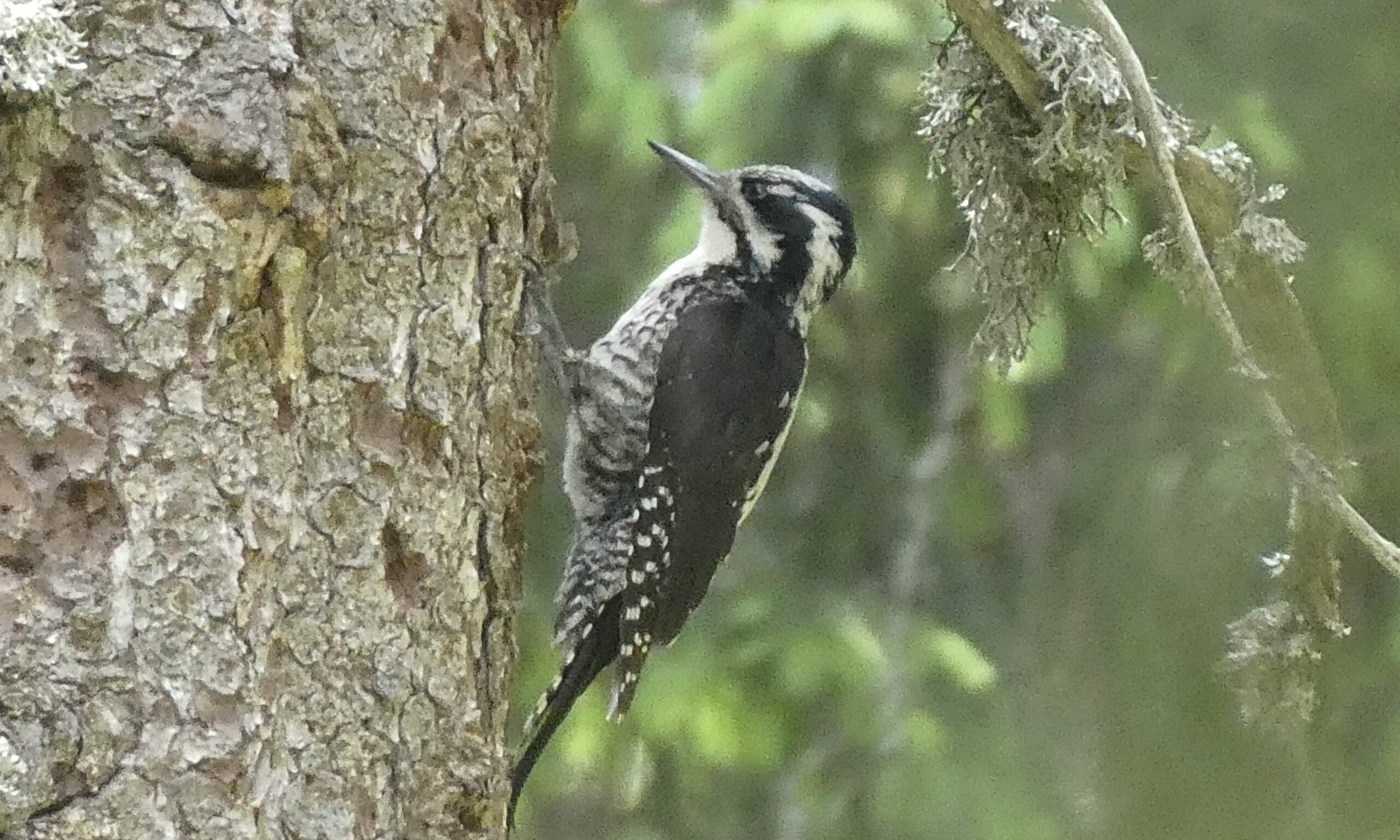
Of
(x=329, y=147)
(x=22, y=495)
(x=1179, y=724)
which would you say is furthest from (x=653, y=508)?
(x=1179, y=724)

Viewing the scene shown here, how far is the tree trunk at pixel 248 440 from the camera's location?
1.43 m

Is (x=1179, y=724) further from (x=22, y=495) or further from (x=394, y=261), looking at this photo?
(x=22, y=495)

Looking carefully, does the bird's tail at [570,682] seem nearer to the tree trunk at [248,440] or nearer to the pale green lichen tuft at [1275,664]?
the tree trunk at [248,440]

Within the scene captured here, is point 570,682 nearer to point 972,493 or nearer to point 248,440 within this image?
point 248,440

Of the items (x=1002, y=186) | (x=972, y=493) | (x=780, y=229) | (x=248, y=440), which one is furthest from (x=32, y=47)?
(x=972, y=493)

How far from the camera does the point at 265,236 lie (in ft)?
5.07

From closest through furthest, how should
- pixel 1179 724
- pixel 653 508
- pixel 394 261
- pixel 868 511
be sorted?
1. pixel 394 261
2. pixel 653 508
3. pixel 868 511
4. pixel 1179 724

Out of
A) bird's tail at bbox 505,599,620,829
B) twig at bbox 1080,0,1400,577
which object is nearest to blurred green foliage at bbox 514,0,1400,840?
bird's tail at bbox 505,599,620,829

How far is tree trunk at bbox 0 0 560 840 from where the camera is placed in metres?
1.43

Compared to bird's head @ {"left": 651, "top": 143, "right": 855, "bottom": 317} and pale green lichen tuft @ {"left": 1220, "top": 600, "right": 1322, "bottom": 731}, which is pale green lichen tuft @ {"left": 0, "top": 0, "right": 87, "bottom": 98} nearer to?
bird's head @ {"left": 651, "top": 143, "right": 855, "bottom": 317}

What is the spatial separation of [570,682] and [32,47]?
1.42 meters

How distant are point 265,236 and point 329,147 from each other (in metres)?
0.13

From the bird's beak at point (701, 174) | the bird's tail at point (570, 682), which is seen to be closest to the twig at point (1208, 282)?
the bird's beak at point (701, 174)

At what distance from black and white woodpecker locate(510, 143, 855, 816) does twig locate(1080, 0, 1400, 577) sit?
0.91 m
